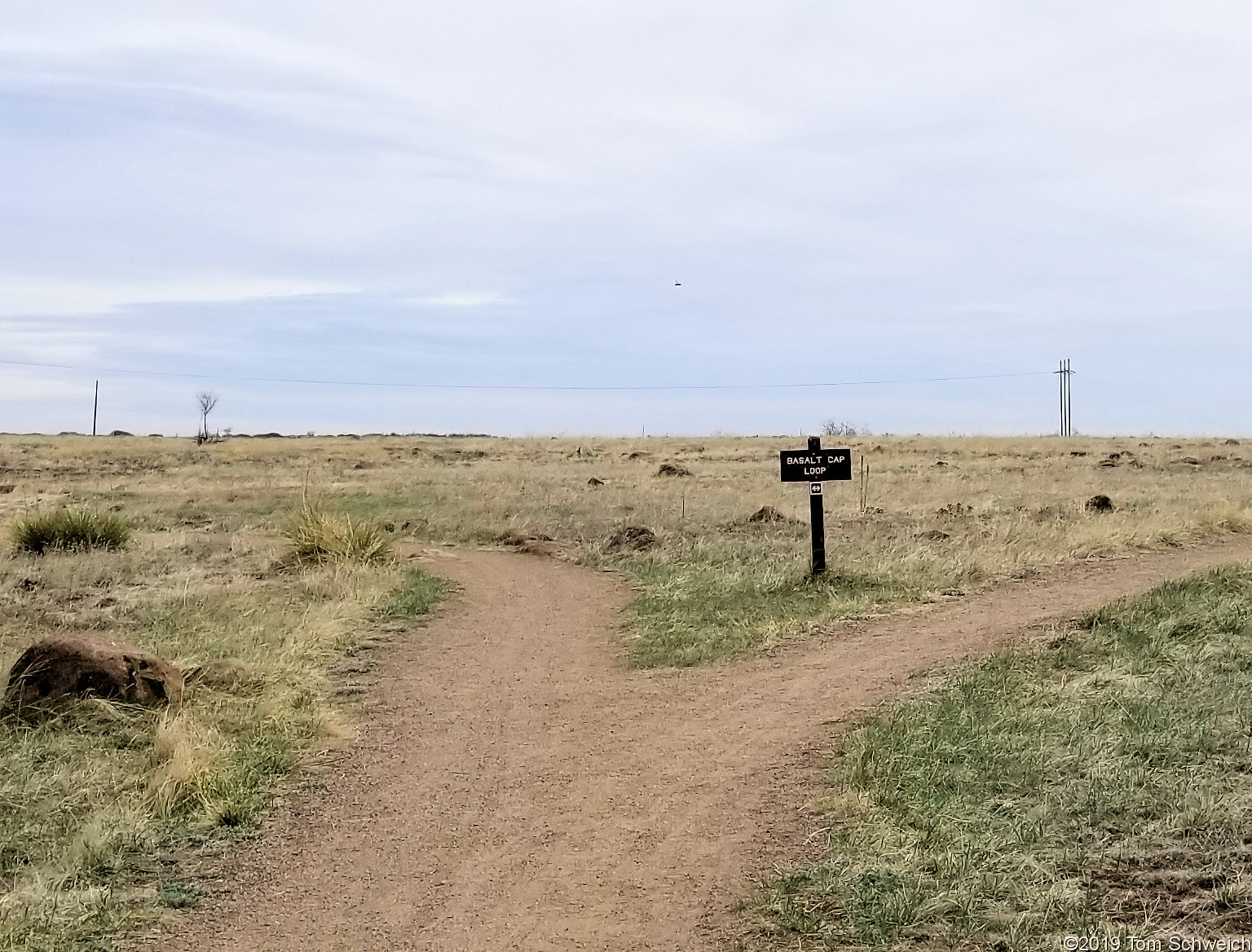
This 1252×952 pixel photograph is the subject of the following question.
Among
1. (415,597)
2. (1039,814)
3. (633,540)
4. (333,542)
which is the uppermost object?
(333,542)

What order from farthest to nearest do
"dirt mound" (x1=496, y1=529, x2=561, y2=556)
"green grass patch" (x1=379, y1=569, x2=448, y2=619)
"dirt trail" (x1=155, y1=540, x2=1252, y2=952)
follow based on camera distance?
"dirt mound" (x1=496, y1=529, x2=561, y2=556), "green grass patch" (x1=379, y1=569, x2=448, y2=619), "dirt trail" (x1=155, y1=540, x2=1252, y2=952)

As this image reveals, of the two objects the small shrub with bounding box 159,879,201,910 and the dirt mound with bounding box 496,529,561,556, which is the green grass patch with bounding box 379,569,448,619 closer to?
the dirt mound with bounding box 496,529,561,556

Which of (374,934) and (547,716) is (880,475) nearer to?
(547,716)

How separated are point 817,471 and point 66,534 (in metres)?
12.7

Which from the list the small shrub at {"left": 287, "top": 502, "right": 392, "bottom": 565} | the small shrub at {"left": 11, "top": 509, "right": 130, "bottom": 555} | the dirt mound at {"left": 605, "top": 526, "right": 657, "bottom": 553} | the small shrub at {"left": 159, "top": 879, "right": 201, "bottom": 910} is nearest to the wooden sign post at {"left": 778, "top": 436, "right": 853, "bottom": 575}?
the dirt mound at {"left": 605, "top": 526, "right": 657, "bottom": 553}

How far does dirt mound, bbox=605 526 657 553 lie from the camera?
1749 cm

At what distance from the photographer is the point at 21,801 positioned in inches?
253

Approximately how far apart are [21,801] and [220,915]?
2.09 metres

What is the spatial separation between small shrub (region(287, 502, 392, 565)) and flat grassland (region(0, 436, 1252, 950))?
499 millimetres

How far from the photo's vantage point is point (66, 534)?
18312mm

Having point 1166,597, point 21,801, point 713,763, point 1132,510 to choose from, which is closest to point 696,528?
point 1132,510

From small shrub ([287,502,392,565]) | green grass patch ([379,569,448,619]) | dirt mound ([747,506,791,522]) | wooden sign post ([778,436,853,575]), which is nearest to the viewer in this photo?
green grass patch ([379,569,448,619])

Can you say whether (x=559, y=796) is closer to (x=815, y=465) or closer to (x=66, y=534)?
(x=815, y=465)

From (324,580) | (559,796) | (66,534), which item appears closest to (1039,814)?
(559,796)
